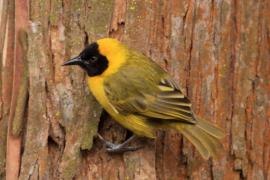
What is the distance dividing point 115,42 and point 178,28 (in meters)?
0.48

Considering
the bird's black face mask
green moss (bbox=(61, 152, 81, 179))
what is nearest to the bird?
the bird's black face mask

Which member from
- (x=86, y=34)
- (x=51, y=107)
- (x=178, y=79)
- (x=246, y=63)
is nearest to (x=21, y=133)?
(x=51, y=107)

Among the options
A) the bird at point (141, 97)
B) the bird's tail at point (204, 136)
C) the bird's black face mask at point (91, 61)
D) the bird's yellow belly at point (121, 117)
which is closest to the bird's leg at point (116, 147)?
the bird at point (141, 97)

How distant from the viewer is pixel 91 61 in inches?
221

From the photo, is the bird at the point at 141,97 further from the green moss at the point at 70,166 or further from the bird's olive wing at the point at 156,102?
the green moss at the point at 70,166

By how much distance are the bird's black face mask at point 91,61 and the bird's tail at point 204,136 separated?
2.36ft

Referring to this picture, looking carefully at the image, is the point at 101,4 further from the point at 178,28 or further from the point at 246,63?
the point at 246,63

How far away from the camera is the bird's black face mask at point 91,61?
18.0 ft

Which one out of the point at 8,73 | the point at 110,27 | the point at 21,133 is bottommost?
the point at 21,133

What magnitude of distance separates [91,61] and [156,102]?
0.57 metres

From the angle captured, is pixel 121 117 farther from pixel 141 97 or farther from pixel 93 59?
pixel 93 59

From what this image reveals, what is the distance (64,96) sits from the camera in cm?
550

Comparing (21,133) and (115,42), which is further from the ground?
(115,42)

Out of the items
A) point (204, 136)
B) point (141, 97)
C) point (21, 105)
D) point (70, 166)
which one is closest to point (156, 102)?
point (141, 97)
